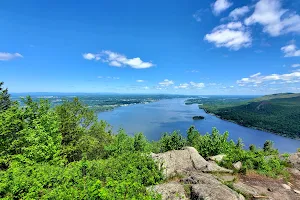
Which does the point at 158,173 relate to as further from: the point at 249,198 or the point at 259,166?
the point at 259,166

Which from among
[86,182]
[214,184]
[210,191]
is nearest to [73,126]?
[86,182]

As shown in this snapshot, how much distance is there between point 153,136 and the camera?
95.8 meters

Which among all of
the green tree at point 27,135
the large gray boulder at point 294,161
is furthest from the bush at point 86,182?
the large gray boulder at point 294,161

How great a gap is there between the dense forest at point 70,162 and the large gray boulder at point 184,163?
51.0 inches

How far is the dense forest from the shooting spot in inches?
276

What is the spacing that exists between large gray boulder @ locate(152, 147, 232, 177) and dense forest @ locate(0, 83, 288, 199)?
4.25ft

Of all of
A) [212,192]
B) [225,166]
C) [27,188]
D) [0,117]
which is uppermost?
[0,117]

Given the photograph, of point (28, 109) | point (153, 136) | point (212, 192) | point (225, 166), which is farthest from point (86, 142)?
point (153, 136)

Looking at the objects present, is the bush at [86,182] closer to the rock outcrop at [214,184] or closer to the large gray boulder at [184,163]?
the rock outcrop at [214,184]

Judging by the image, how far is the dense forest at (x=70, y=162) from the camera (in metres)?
7.00

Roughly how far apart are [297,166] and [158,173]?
1282 centimetres

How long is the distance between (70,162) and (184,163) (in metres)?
12.3

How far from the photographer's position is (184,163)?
13.9 m

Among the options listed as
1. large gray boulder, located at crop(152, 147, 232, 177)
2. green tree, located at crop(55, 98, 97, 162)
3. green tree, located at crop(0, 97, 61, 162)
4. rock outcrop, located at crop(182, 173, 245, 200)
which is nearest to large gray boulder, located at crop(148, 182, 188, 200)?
rock outcrop, located at crop(182, 173, 245, 200)
